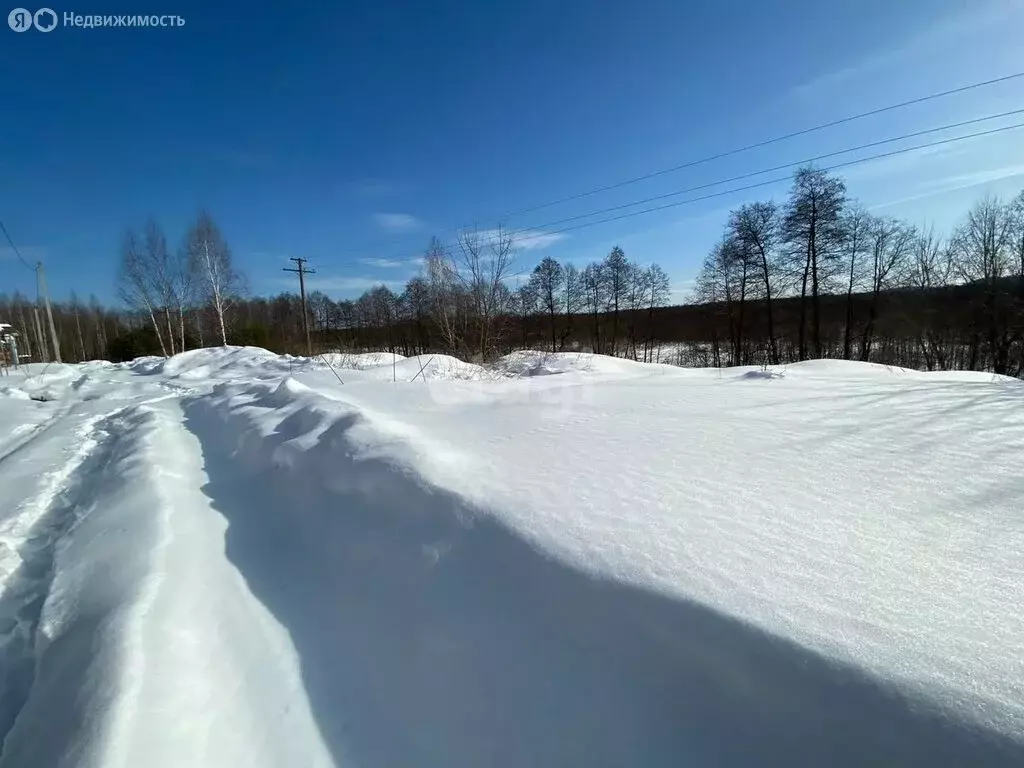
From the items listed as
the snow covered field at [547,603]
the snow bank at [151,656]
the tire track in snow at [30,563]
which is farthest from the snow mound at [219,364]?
the snow covered field at [547,603]

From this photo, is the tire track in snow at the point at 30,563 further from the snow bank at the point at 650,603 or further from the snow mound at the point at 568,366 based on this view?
the snow mound at the point at 568,366

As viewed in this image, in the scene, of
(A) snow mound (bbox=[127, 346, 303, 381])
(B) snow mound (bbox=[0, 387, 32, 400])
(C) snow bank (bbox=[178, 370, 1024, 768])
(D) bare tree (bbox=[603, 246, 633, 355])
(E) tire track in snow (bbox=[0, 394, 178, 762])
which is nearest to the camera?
(C) snow bank (bbox=[178, 370, 1024, 768])

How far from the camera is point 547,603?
1455mm

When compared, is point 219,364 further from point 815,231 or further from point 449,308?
point 815,231

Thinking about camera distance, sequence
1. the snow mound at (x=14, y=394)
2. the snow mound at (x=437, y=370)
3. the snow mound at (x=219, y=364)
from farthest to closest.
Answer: the snow mound at (x=219, y=364) → the snow mound at (x=14, y=394) → the snow mound at (x=437, y=370)

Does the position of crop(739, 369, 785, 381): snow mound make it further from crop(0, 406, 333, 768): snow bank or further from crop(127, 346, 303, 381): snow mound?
crop(127, 346, 303, 381): snow mound

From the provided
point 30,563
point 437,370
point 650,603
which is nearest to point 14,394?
point 437,370

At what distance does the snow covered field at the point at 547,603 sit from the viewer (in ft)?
3.42

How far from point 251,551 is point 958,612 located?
3.09 meters

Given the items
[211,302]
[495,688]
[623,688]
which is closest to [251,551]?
[495,688]

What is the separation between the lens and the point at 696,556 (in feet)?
4.79

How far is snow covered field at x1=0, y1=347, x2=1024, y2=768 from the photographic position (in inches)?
41.0

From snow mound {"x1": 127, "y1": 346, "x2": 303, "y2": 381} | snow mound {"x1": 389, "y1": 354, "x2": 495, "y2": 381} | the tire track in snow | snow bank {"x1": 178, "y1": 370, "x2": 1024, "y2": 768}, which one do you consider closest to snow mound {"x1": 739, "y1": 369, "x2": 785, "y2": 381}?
snow bank {"x1": 178, "y1": 370, "x2": 1024, "y2": 768}

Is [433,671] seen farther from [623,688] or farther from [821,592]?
[821,592]
